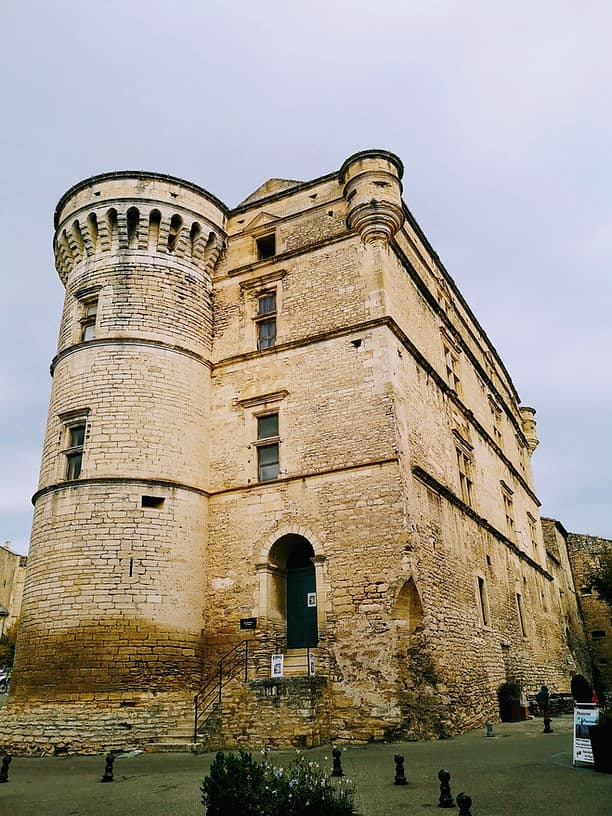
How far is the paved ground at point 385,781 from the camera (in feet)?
25.0

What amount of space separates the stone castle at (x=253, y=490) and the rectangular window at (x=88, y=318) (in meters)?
0.06

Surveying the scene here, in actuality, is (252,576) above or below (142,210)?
below

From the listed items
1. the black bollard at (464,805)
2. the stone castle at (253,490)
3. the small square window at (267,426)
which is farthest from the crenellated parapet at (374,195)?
the black bollard at (464,805)

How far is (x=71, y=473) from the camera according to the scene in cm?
1703

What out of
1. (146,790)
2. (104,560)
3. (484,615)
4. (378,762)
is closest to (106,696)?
(104,560)

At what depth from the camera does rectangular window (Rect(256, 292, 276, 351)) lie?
19.4m

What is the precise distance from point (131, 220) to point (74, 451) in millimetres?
7012

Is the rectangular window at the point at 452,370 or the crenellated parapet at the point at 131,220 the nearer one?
the crenellated parapet at the point at 131,220

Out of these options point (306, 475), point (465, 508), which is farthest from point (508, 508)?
point (306, 475)

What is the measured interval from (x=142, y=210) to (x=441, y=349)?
10788 mm

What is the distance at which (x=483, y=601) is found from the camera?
2028cm

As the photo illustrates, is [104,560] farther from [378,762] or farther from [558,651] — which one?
[558,651]

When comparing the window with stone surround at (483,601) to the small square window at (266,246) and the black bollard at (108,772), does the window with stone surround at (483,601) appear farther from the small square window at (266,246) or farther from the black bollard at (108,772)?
the black bollard at (108,772)

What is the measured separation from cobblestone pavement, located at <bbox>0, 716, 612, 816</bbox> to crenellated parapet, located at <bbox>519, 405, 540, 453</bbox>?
82.3 ft
